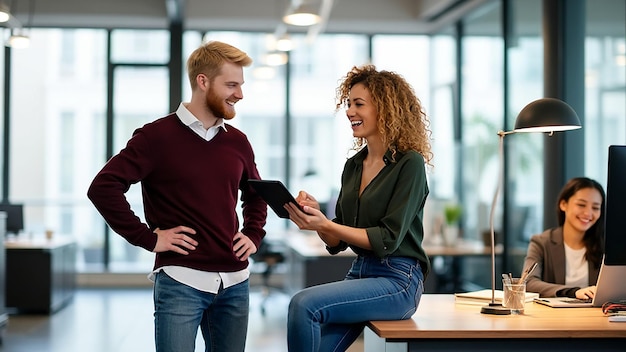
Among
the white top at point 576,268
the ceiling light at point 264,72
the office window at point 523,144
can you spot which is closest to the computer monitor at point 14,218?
the ceiling light at point 264,72

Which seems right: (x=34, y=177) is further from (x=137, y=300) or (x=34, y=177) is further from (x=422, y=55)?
(x=422, y=55)

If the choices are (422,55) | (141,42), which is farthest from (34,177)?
(422,55)

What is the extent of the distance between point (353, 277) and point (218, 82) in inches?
34.6

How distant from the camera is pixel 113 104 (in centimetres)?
1134

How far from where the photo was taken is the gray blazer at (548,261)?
4090mm

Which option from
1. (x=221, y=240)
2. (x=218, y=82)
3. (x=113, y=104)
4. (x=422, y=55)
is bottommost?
(x=221, y=240)

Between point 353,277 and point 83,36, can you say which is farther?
point 83,36

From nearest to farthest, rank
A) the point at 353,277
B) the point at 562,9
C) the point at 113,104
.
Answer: the point at 353,277, the point at 562,9, the point at 113,104

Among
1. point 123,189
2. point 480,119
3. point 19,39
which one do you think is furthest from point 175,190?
point 480,119

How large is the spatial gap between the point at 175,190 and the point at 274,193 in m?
0.33

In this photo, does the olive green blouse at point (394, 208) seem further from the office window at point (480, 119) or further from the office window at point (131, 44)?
the office window at point (131, 44)

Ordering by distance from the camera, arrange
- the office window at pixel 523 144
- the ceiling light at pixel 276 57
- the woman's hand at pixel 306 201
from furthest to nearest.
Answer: the ceiling light at pixel 276 57, the office window at pixel 523 144, the woman's hand at pixel 306 201

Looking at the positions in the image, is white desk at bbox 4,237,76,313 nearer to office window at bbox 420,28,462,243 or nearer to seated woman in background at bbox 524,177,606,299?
office window at bbox 420,28,462,243

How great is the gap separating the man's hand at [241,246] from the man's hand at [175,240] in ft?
0.60
